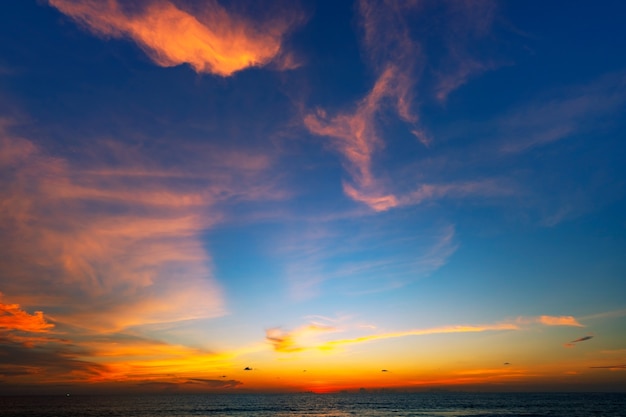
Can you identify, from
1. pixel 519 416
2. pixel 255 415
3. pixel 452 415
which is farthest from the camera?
pixel 255 415

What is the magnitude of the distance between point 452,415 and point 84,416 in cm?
11078

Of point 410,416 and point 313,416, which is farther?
point 313,416

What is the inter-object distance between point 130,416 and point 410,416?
275 ft

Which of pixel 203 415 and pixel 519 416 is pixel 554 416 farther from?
pixel 203 415

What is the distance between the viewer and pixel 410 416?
99812 mm

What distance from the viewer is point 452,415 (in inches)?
4026

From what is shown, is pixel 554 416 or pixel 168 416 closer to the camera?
pixel 554 416

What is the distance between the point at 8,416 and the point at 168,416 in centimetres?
4728

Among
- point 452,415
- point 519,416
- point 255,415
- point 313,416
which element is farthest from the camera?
point 255,415

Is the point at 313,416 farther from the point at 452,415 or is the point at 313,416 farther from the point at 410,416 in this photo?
the point at 452,415

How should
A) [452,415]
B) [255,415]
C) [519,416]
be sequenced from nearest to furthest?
[519,416]
[452,415]
[255,415]

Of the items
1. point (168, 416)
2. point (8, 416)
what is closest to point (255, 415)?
point (168, 416)

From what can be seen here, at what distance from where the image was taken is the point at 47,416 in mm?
115500

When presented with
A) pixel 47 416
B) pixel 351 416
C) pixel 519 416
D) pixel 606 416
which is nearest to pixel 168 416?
pixel 47 416
